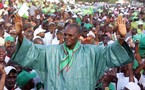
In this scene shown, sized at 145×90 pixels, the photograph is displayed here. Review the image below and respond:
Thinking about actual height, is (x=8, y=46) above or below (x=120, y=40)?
below

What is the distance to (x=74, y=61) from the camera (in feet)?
12.8

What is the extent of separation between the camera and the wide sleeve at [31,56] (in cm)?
375

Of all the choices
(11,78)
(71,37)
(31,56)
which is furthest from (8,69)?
(71,37)

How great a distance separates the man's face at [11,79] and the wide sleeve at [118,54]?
1.67m

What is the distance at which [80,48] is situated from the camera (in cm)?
401

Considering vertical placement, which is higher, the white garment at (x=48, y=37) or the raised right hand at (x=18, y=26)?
the raised right hand at (x=18, y=26)

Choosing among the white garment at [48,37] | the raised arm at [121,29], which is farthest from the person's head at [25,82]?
the white garment at [48,37]

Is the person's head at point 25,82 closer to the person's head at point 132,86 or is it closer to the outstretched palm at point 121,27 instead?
the person's head at point 132,86

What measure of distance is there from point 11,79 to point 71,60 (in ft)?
4.80

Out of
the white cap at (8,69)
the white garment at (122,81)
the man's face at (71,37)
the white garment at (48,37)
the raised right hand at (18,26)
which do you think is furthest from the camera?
the white garment at (48,37)

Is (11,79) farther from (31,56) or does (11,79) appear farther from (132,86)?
(132,86)

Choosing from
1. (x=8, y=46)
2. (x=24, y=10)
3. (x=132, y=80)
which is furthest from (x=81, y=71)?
(x=24, y=10)

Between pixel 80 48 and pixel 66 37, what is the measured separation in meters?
0.19

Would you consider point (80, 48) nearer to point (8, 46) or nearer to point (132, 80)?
point (132, 80)
